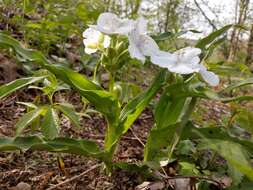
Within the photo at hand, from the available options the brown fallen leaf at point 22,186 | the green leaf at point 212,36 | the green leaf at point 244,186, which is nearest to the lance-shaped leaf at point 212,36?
the green leaf at point 212,36

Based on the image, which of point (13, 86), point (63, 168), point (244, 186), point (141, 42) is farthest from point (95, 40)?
point (244, 186)

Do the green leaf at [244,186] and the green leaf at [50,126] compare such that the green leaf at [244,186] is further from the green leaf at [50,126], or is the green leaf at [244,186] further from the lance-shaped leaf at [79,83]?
the green leaf at [50,126]

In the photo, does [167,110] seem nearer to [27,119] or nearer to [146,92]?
Result: [146,92]

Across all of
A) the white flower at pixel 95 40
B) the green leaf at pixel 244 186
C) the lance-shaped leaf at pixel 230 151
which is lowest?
the green leaf at pixel 244 186

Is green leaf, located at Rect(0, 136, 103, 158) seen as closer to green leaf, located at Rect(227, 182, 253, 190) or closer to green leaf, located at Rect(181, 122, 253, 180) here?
green leaf, located at Rect(181, 122, 253, 180)

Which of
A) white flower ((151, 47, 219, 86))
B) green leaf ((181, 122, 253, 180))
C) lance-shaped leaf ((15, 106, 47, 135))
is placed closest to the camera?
green leaf ((181, 122, 253, 180))

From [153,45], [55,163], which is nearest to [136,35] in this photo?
[153,45]

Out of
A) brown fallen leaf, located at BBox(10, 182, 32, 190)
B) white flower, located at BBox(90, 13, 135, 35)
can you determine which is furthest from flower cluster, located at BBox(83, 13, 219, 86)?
brown fallen leaf, located at BBox(10, 182, 32, 190)
